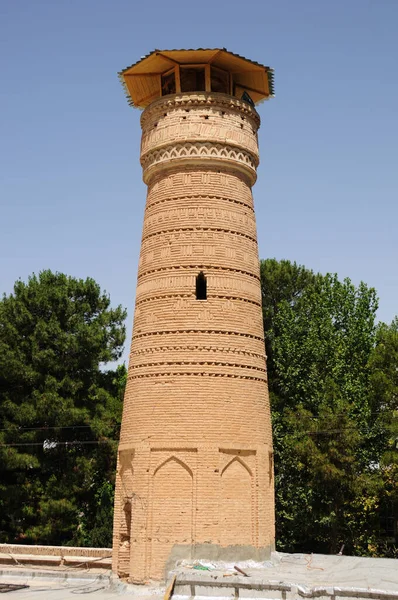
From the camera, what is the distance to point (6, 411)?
20.5 m

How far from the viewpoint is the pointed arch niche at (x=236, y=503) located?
11.4 meters

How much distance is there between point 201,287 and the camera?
42.0 ft

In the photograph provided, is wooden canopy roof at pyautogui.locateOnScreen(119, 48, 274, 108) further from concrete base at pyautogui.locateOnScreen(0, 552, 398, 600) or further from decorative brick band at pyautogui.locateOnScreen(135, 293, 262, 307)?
concrete base at pyautogui.locateOnScreen(0, 552, 398, 600)

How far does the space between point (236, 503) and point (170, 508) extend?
4.20ft

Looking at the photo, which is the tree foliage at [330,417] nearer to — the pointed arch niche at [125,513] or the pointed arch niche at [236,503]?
the pointed arch niche at [236,503]

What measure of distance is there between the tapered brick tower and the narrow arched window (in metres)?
0.02

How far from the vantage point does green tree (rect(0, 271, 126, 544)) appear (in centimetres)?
2005

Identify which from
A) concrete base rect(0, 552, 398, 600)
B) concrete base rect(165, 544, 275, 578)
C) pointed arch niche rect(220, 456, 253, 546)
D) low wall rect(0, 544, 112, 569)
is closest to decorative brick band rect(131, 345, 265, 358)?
pointed arch niche rect(220, 456, 253, 546)

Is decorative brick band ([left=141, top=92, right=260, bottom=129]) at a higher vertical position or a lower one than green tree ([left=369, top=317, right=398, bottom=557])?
→ higher

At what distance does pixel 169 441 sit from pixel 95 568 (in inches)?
272

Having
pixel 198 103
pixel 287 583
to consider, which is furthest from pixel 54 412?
pixel 287 583

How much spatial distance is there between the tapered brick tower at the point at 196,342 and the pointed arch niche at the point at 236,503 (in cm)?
2

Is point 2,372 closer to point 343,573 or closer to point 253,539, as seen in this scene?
point 253,539

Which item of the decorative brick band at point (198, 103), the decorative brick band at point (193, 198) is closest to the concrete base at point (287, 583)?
the decorative brick band at point (193, 198)
